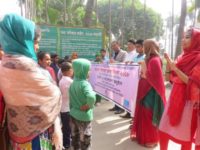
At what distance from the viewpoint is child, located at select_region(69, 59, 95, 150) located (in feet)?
11.4

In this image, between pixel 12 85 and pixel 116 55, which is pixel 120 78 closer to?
pixel 116 55

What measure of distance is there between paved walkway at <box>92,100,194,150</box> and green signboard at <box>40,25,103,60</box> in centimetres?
324

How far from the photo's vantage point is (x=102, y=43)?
10195 millimetres

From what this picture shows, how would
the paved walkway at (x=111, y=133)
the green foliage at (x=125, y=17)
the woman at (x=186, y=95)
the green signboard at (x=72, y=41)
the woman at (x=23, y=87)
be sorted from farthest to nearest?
the green foliage at (x=125, y=17) < the green signboard at (x=72, y=41) < the paved walkway at (x=111, y=133) < the woman at (x=186, y=95) < the woman at (x=23, y=87)

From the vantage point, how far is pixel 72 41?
9859 mm

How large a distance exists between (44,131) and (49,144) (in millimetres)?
126

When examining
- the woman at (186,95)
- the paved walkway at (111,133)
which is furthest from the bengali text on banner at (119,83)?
the woman at (186,95)

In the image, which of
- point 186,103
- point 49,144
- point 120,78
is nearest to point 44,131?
point 49,144

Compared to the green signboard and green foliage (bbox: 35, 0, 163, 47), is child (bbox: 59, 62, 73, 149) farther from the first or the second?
green foliage (bbox: 35, 0, 163, 47)

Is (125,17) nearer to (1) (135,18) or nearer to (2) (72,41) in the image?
(1) (135,18)

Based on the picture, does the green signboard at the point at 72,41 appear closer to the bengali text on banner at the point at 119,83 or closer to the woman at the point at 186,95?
the bengali text on banner at the point at 119,83

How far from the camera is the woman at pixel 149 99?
4.21 m

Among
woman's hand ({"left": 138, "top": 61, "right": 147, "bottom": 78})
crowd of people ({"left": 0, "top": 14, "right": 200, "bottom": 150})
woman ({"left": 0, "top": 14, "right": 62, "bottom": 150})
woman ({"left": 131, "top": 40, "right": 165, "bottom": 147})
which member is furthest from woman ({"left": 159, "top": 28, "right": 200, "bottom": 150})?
woman ({"left": 0, "top": 14, "right": 62, "bottom": 150})

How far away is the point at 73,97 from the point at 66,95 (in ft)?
1.84
